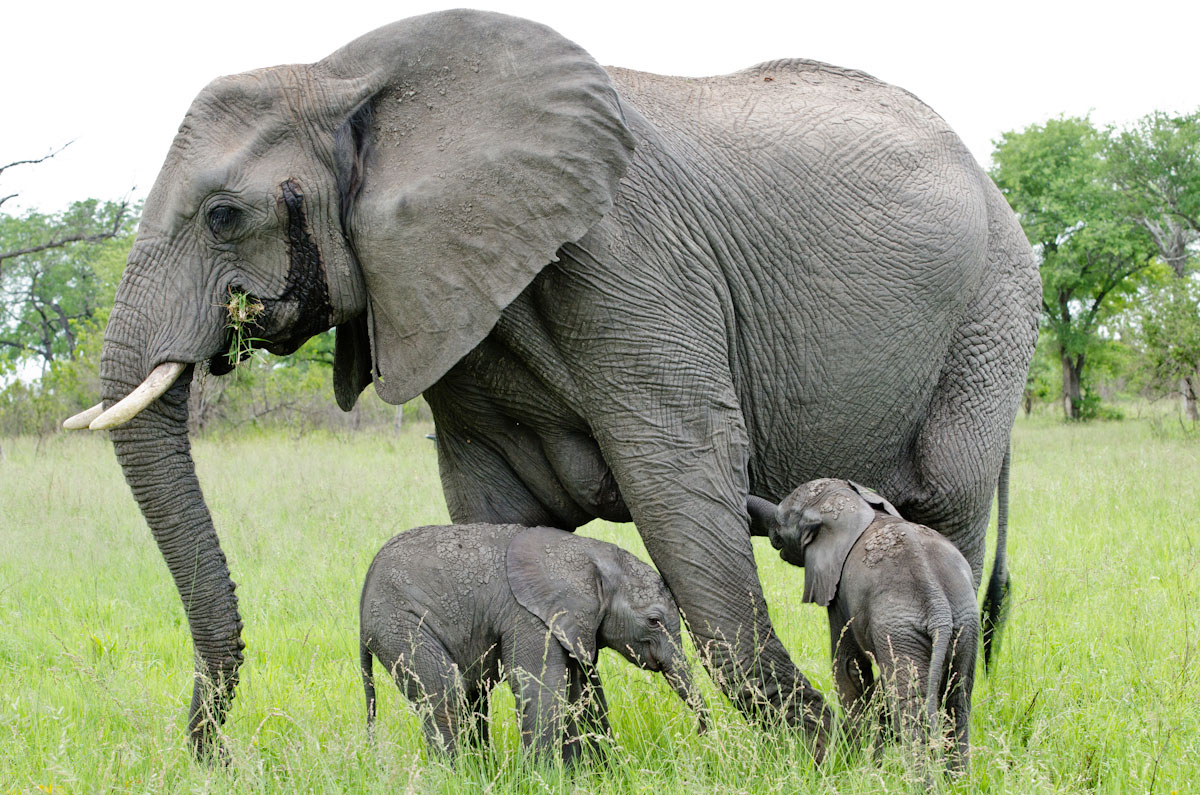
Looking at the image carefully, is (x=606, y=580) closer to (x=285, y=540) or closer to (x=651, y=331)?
(x=651, y=331)

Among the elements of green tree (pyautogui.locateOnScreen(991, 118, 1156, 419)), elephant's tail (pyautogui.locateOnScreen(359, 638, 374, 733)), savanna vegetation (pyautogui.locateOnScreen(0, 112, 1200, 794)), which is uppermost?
green tree (pyautogui.locateOnScreen(991, 118, 1156, 419))

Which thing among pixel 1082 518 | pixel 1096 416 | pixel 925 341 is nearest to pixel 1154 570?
pixel 1082 518

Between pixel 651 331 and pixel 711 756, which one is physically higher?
pixel 651 331

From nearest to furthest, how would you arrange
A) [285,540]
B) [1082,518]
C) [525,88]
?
1. [525,88]
2. [285,540]
3. [1082,518]

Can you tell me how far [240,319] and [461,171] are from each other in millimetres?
809

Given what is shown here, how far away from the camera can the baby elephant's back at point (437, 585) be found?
3.73 metres

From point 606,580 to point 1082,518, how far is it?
6.11 metres

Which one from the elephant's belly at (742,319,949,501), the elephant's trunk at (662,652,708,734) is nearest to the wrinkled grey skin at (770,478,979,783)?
the elephant's belly at (742,319,949,501)

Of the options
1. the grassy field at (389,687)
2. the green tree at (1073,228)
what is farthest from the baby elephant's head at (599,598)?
the green tree at (1073,228)

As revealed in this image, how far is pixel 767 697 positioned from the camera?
3.87 metres

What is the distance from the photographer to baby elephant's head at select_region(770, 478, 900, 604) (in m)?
3.67

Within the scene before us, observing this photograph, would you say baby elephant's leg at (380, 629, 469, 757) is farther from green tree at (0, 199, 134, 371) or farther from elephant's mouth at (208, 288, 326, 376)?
green tree at (0, 199, 134, 371)

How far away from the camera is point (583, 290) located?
3.54 m

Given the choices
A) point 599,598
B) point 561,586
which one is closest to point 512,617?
point 561,586
